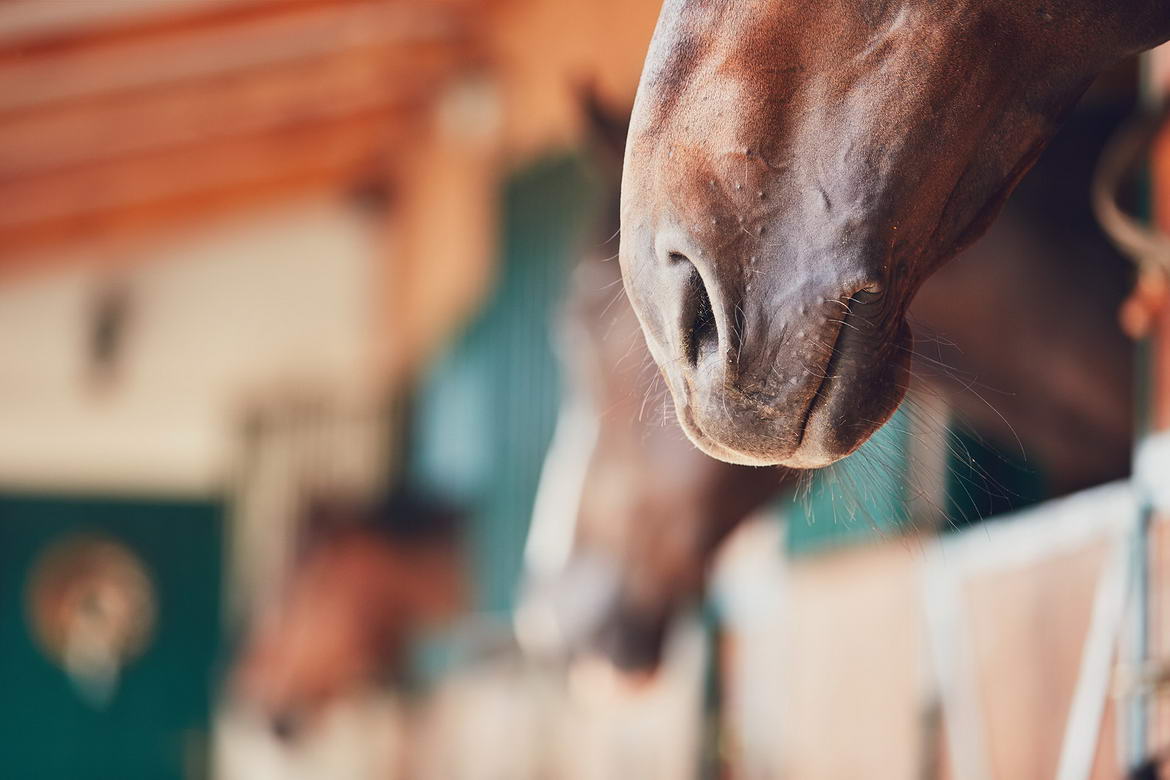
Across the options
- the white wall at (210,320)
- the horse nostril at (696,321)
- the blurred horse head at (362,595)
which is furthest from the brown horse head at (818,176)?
the white wall at (210,320)

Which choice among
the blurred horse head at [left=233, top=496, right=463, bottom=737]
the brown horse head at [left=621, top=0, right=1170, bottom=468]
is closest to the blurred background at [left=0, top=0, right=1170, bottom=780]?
the blurred horse head at [left=233, top=496, right=463, bottom=737]

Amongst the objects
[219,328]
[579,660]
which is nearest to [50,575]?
[219,328]

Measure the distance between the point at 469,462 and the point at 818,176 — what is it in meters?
4.25

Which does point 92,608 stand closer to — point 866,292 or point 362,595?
point 362,595

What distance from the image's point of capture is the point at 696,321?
2.63ft

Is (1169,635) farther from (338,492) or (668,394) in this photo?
(338,492)

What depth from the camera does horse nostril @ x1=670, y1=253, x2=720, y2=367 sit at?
797mm

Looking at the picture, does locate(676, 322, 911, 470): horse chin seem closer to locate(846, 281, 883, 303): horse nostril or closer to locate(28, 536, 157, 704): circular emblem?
locate(846, 281, 883, 303): horse nostril

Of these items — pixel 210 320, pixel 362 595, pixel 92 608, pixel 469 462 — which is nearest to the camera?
pixel 469 462

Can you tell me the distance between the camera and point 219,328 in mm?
7637

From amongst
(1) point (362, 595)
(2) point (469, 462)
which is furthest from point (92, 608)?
(2) point (469, 462)

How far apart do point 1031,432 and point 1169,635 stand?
2.15 feet

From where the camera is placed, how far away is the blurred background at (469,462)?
5.36ft

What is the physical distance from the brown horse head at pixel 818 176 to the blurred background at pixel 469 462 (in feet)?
0.39
